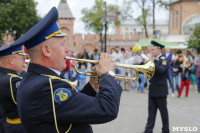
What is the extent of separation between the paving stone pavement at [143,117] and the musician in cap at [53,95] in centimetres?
438

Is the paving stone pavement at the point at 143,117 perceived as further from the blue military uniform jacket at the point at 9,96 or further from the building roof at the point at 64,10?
the building roof at the point at 64,10

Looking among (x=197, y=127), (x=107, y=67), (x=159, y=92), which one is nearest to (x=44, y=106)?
(x=107, y=67)

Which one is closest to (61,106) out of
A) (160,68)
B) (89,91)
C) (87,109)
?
(87,109)

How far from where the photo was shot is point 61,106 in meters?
1.84

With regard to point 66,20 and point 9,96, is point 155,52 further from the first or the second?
point 66,20

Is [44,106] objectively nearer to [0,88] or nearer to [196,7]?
[0,88]

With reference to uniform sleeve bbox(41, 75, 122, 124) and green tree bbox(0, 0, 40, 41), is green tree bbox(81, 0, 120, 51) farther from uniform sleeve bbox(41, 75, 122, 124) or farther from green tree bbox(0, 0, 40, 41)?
uniform sleeve bbox(41, 75, 122, 124)

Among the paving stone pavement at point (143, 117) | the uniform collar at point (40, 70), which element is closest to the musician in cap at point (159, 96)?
the paving stone pavement at point (143, 117)

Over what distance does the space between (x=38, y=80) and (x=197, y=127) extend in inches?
217

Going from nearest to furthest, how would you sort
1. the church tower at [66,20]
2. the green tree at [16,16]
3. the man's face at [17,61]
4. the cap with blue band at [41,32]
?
the cap with blue band at [41,32]
the man's face at [17,61]
the green tree at [16,16]
the church tower at [66,20]

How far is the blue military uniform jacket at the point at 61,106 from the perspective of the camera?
1.85 m

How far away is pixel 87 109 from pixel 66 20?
221ft

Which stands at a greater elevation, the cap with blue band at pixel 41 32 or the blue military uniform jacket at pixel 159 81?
the cap with blue band at pixel 41 32

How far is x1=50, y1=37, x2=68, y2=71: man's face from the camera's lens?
2.06 metres
